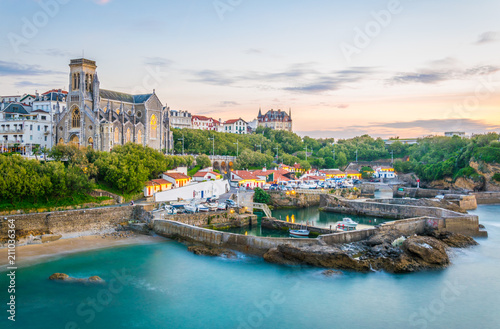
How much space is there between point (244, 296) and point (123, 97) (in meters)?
46.2

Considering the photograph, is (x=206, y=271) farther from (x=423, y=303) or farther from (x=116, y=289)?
(x=423, y=303)

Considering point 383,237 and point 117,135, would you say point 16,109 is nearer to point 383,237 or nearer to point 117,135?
point 117,135

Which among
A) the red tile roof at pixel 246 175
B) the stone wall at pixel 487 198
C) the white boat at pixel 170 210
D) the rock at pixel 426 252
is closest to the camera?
the rock at pixel 426 252

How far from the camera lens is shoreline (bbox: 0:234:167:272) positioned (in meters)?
23.0

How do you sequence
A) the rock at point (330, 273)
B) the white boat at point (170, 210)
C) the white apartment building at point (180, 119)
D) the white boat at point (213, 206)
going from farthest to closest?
the white apartment building at point (180, 119) → the white boat at point (213, 206) → the white boat at point (170, 210) → the rock at point (330, 273)

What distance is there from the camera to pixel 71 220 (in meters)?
28.4

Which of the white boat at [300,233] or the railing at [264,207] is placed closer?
the white boat at [300,233]

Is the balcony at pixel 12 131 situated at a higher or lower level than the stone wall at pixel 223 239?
higher

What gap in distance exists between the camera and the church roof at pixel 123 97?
56256mm

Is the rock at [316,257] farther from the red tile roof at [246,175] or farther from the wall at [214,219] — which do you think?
the red tile roof at [246,175]

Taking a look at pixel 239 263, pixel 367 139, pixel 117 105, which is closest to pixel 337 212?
pixel 239 263

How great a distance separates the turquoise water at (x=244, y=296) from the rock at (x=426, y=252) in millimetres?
720

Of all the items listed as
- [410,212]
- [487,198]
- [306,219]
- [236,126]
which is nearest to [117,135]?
[306,219]

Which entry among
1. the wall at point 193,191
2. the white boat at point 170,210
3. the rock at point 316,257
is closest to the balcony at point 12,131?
the wall at point 193,191
